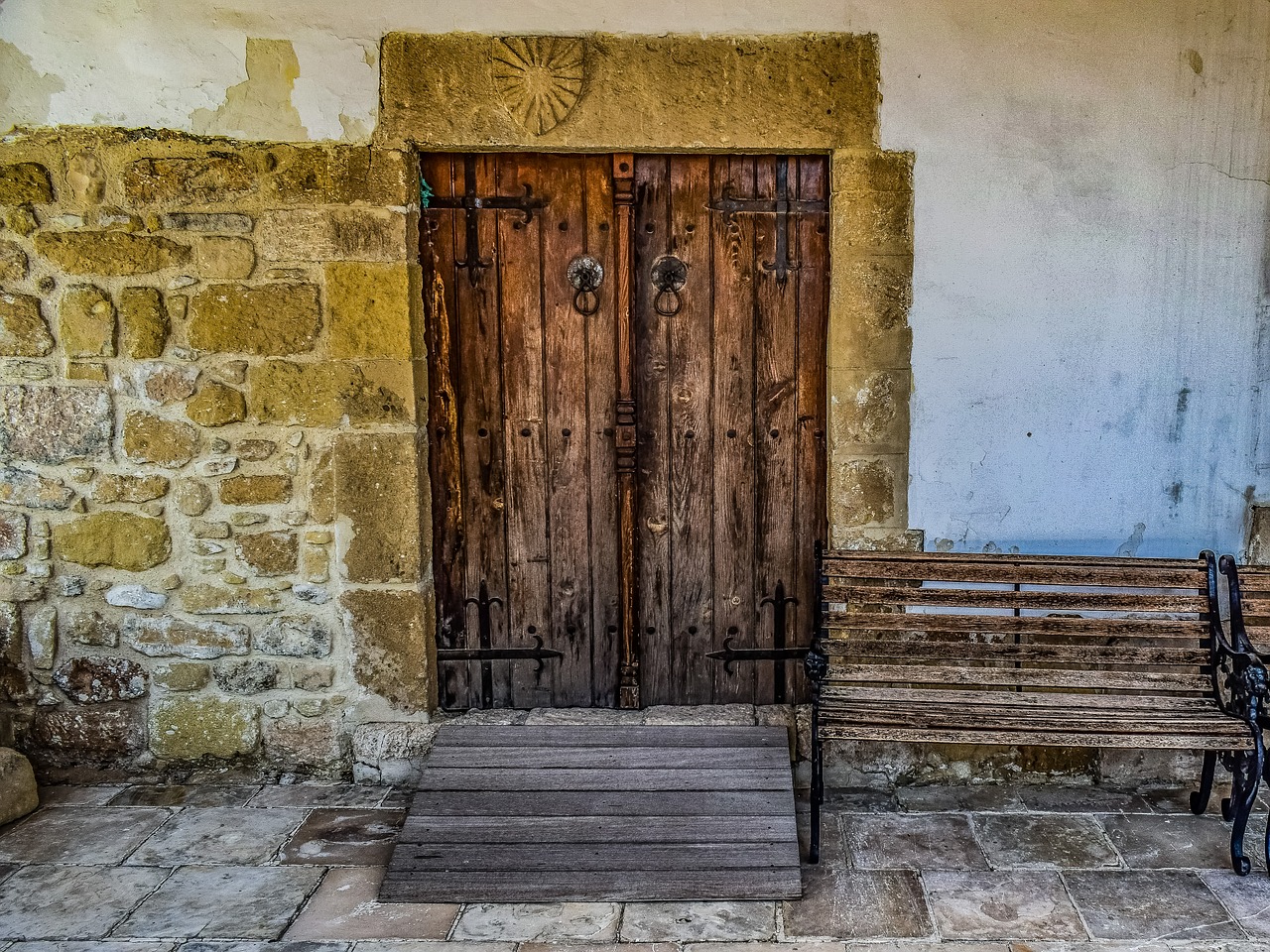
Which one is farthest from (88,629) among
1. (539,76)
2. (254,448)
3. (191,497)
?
(539,76)

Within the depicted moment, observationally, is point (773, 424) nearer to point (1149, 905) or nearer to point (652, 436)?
point (652, 436)

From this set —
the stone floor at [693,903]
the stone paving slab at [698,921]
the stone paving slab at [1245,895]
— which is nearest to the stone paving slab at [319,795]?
the stone floor at [693,903]

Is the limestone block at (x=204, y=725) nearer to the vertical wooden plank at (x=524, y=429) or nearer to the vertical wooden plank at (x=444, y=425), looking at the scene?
the vertical wooden plank at (x=444, y=425)

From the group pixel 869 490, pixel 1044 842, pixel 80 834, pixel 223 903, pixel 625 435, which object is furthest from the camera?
pixel 625 435

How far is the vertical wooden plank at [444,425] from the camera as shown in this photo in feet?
10.8

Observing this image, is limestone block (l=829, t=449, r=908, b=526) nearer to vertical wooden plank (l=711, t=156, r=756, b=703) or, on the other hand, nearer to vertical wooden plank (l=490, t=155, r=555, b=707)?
vertical wooden plank (l=711, t=156, r=756, b=703)

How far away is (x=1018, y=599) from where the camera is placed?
310cm

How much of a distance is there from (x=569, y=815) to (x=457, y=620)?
0.88 m

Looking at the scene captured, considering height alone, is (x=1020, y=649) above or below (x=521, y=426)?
below

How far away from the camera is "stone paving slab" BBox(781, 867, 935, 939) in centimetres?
250

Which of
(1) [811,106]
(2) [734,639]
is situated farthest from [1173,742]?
(1) [811,106]

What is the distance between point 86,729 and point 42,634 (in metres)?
0.36

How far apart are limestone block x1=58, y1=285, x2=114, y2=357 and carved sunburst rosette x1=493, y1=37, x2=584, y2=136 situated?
1.47 meters

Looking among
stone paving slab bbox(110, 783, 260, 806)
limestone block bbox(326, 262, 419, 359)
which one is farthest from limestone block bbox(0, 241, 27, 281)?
stone paving slab bbox(110, 783, 260, 806)
